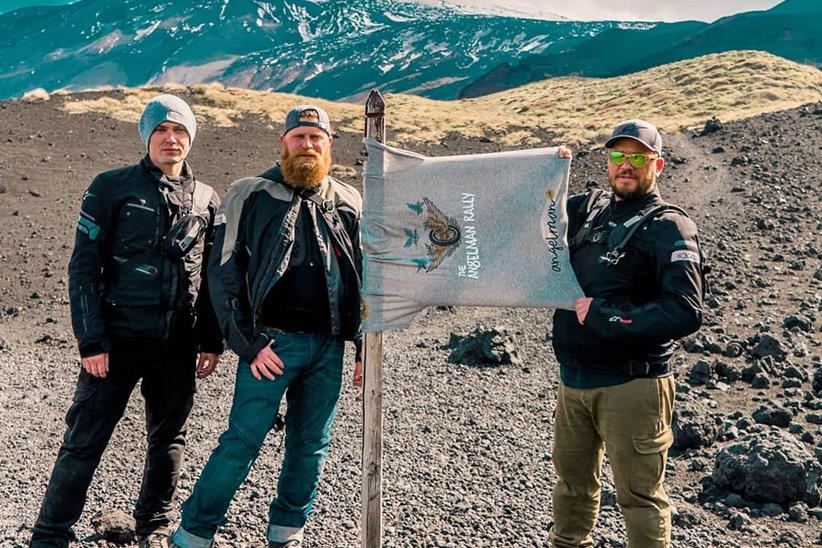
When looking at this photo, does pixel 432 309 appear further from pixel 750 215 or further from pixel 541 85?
pixel 541 85

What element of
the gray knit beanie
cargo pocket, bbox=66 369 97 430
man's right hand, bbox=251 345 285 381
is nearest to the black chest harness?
man's right hand, bbox=251 345 285 381

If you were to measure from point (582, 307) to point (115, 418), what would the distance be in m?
2.50

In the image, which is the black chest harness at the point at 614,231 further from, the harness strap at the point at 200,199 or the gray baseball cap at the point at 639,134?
the harness strap at the point at 200,199

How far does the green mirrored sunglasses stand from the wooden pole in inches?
44.3

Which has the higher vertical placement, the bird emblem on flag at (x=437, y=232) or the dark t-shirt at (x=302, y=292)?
the bird emblem on flag at (x=437, y=232)

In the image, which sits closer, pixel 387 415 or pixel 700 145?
pixel 387 415

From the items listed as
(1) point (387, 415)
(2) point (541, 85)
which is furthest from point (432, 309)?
(2) point (541, 85)

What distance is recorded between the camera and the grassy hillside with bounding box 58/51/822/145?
3191 cm

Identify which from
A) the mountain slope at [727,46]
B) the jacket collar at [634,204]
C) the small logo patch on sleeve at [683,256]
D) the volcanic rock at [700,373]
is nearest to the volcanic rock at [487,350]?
the volcanic rock at [700,373]

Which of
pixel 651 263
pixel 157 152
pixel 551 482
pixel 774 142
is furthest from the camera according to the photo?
pixel 774 142

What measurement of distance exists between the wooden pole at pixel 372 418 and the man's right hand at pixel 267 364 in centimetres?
43

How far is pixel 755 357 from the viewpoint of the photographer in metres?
8.48

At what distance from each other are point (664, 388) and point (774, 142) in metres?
20.9

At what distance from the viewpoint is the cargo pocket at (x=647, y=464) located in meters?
3.64
